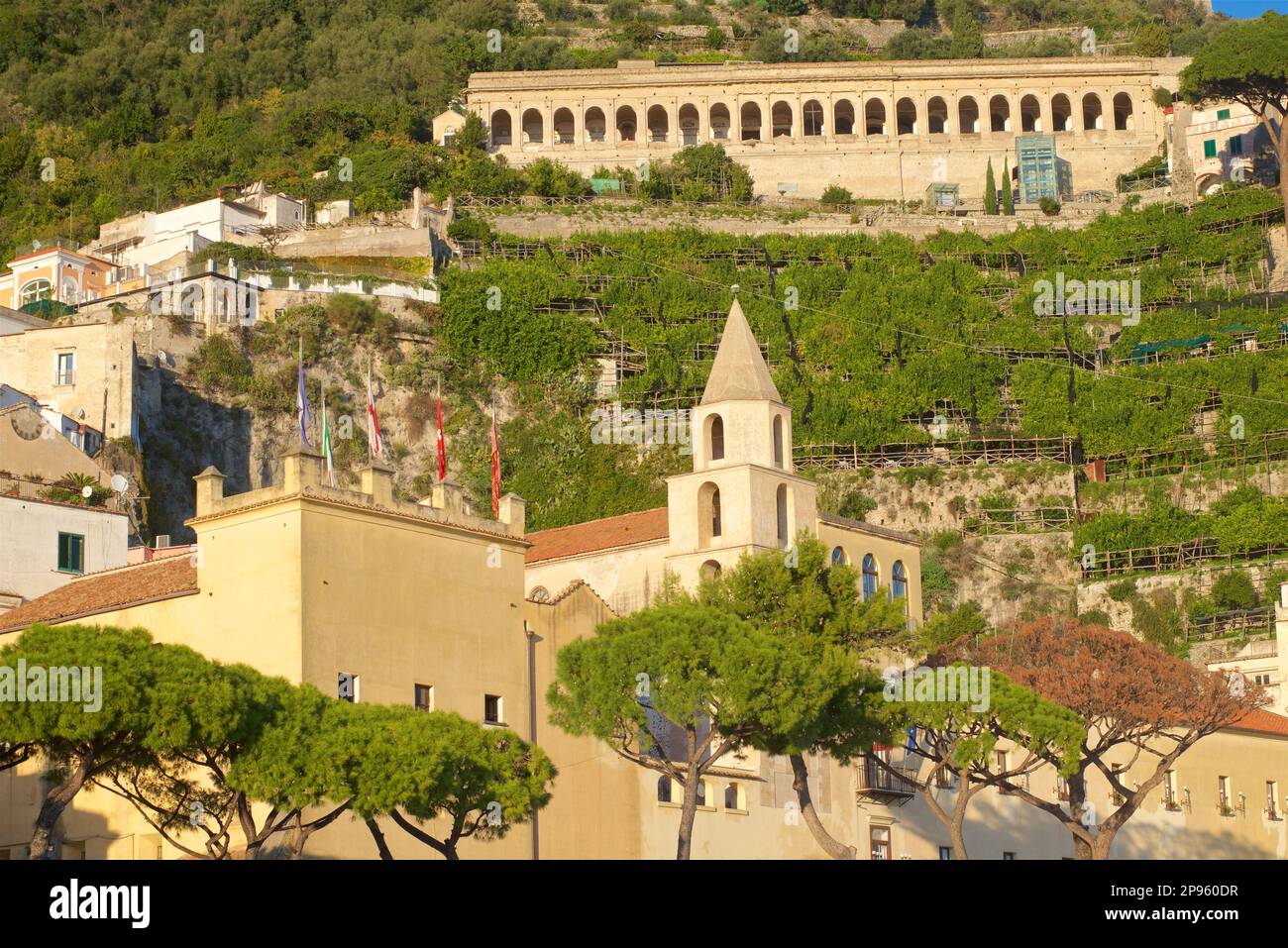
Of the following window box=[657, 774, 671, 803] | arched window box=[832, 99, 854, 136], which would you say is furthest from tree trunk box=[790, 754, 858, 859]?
arched window box=[832, 99, 854, 136]

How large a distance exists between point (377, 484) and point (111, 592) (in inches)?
241

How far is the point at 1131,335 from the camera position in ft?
256

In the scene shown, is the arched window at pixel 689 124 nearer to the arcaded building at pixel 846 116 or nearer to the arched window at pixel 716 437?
the arcaded building at pixel 846 116

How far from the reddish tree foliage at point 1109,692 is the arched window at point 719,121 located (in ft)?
182

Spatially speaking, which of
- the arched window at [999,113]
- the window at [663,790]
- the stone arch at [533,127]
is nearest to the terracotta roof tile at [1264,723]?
the window at [663,790]

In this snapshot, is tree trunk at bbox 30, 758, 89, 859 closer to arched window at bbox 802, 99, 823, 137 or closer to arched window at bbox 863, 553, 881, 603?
arched window at bbox 863, 553, 881, 603

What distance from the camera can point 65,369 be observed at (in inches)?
2440

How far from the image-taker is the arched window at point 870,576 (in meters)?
50.7

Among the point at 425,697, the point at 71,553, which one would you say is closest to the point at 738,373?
the point at 425,697

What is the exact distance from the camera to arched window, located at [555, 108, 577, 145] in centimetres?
9788

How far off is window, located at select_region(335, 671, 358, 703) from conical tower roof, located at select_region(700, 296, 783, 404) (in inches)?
629

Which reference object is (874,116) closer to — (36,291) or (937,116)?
(937,116)

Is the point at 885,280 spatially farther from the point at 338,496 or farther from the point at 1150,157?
the point at 338,496
